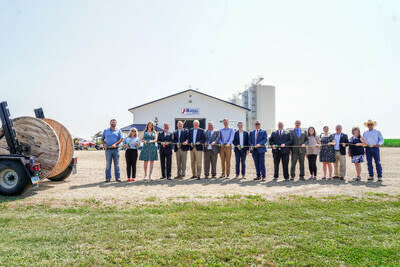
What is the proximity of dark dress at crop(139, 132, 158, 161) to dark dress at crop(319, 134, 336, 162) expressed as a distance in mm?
5918

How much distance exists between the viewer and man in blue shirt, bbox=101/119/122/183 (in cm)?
922

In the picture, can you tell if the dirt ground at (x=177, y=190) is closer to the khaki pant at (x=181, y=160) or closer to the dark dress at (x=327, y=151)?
the khaki pant at (x=181, y=160)

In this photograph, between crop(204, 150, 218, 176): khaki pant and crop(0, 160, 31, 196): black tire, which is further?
crop(204, 150, 218, 176): khaki pant

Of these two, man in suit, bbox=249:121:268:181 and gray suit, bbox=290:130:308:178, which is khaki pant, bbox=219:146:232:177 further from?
gray suit, bbox=290:130:308:178

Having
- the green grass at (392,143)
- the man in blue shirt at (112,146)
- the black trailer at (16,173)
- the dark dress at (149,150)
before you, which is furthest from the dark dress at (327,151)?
the green grass at (392,143)

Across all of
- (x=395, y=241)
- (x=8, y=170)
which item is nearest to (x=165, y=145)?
(x=8, y=170)

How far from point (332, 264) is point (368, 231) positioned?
4.74 ft

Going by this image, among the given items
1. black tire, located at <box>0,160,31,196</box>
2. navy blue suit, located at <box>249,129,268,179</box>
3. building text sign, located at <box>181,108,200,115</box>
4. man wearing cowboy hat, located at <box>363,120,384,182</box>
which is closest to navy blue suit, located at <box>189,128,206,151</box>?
navy blue suit, located at <box>249,129,268,179</box>

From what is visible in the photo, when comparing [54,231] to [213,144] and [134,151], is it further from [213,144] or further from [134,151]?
[213,144]

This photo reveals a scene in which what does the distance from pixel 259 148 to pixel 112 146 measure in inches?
202

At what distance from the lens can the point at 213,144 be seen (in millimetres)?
10023

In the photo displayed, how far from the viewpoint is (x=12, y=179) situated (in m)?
6.84

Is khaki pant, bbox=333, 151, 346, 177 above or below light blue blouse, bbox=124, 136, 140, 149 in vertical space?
below

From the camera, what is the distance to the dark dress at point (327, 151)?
9.67m
